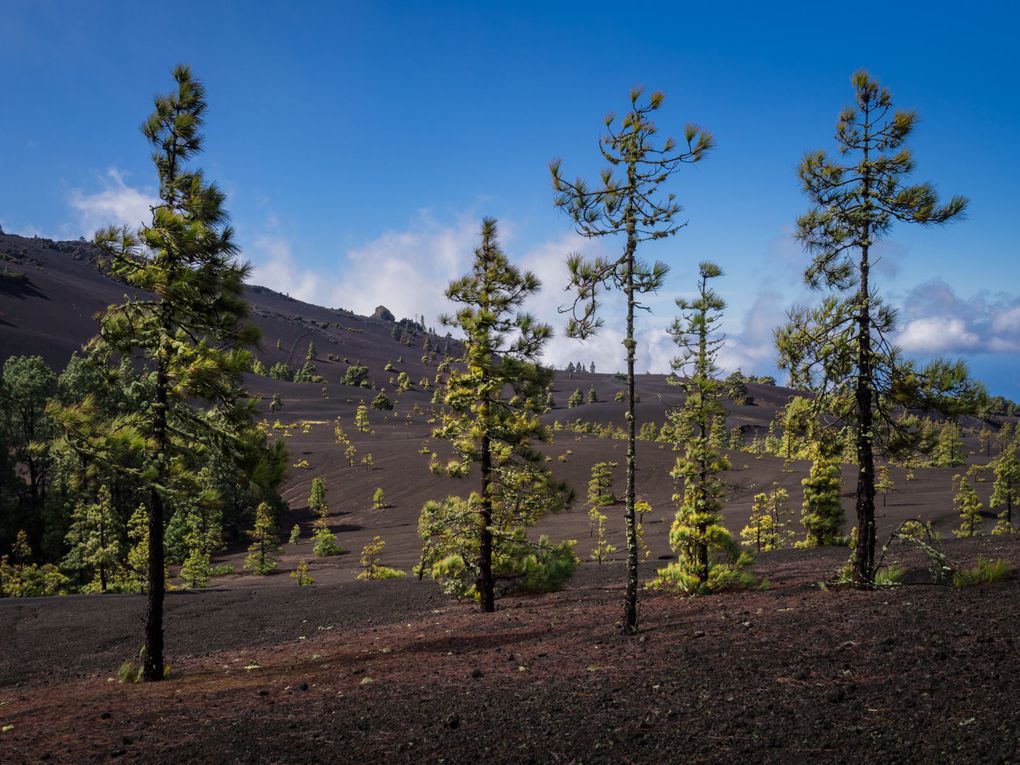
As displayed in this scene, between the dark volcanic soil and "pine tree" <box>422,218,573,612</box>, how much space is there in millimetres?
2860

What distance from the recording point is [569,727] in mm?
6418

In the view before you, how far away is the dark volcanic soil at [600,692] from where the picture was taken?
5801mm

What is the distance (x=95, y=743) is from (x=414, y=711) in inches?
137

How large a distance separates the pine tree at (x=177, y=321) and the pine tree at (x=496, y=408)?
601 cm

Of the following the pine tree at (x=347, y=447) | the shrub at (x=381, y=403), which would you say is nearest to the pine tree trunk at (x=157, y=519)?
the pine tree at (x=347, y=447)

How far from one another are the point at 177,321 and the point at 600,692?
29.8 feet

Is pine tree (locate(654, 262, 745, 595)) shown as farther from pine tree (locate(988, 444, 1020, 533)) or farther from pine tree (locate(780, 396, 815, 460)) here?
pine tree (locate(988, 444, 1020, 533))

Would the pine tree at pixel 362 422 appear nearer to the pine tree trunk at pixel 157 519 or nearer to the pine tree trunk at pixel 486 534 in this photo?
the pine tree trunk at pixel 486 534

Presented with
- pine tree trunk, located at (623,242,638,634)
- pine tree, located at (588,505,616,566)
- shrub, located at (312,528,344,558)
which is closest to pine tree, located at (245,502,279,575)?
shrub, located at (312,528,344,558)

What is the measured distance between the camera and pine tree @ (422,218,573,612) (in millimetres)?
15719

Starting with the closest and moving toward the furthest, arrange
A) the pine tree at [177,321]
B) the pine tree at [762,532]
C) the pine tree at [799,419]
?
the pine tree at [177,321], the pine tree at [799,419], the pine tree at [762,532]

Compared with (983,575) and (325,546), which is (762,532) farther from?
(983,575)

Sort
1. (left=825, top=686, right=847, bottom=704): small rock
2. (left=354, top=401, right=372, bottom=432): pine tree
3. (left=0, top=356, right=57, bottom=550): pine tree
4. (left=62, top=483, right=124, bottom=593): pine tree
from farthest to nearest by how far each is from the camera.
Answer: (left=354, top=401, right=372, bottom=432): pine tree
(left=0, top=356, right=57, bottom=550): pine tree
(left=62, top=483, right=124, bottom=593): pine tree
(left=825, top=686, right=847, bottom=704): small rock

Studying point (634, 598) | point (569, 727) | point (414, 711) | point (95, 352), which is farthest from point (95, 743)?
point (634, 598)
